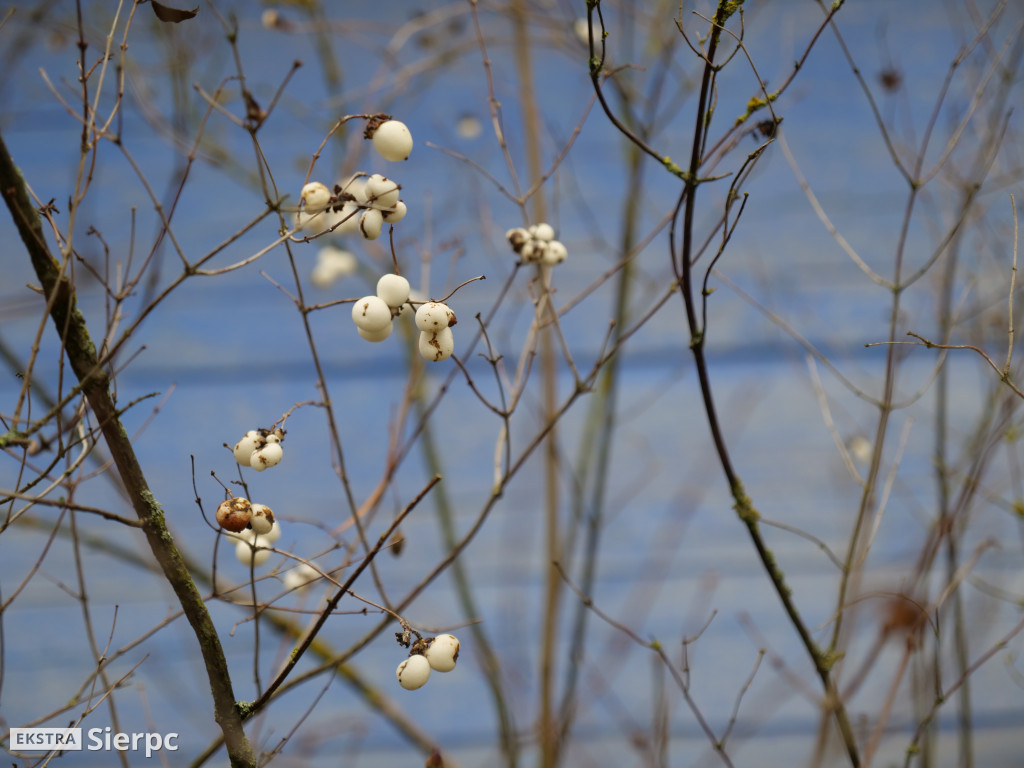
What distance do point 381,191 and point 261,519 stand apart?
0.46 feet

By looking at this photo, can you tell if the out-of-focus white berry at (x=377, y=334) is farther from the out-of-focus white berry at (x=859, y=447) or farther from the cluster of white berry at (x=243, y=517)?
the out-of-focus white berry at (x=859, y=447)

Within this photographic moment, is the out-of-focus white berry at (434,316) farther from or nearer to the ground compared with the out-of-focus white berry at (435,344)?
farther from the ground

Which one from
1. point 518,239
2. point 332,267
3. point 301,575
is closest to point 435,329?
point 518,239

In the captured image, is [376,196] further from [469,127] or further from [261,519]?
[469,127]

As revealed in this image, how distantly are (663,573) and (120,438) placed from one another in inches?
27.6

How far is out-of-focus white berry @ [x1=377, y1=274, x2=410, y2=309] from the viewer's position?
0.28 metres

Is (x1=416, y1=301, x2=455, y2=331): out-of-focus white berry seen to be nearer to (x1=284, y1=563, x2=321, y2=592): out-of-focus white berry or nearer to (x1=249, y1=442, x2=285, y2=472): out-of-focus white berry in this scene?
(x1=249, y1=442, x2=285, y2=472): out-of-focus white berry

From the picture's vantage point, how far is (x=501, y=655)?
76 centimetres

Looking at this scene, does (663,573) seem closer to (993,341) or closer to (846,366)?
(846,366)

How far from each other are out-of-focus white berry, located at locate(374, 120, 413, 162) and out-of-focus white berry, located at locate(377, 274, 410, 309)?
2.0 inches

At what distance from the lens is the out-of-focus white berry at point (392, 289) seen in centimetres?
28

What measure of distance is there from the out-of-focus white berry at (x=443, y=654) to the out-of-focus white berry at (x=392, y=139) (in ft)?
0.66

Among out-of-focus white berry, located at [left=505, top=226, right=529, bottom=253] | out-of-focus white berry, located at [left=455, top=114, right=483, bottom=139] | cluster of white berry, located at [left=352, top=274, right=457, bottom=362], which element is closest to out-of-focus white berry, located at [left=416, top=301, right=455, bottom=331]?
cluster of white berry, located at [left=352, top=274, right=457, bottom=362]

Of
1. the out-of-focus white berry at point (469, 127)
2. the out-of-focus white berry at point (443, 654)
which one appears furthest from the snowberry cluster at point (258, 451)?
the out-of-focus white berry at point (469, 127)
